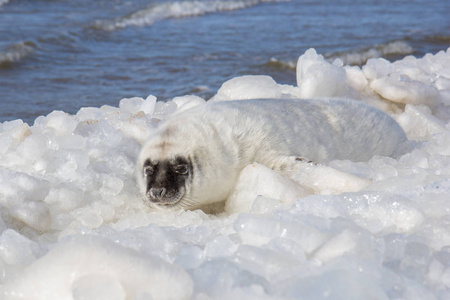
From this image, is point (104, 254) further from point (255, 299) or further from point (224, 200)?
point (224, 200)

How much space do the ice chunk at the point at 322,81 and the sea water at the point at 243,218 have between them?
11 mm

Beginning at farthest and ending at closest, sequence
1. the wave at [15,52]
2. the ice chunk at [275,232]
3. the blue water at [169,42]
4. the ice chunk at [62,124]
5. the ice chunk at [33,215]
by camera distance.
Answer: the wave at [15,52], the blue water at [169,42], the ice chunk at [62,124], the ice chunk at [33,215], the ice chunk at [275,232]

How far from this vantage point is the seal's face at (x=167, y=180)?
340 centimetres

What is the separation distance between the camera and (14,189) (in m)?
3.35

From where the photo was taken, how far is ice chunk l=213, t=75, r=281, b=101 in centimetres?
487

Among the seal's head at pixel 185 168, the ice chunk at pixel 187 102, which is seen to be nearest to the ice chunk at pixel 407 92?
the ice chunk at pixel 187 102

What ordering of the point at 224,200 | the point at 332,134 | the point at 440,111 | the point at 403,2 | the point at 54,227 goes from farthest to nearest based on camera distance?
the point at 403,2, the point at 440,111, the point at 332,134, the point at 224,200, the point at 54,227

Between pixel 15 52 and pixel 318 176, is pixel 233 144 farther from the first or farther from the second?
pixel 15 52

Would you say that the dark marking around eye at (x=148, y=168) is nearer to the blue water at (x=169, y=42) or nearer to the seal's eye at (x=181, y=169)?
the seal's eye at (x=181, y=169)

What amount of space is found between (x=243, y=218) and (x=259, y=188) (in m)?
0.93

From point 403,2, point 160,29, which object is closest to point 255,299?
point 160,29

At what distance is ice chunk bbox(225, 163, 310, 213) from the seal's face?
286 mm

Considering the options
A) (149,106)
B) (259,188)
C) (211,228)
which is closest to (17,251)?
(211,228)

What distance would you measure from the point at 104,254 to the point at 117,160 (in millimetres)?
1712
